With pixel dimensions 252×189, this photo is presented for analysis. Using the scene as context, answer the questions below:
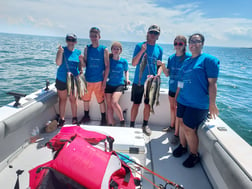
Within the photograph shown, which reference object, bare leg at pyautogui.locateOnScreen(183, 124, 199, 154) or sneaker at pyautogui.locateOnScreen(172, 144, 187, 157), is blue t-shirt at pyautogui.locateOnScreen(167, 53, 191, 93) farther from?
sneaker at pyautogui.locateOnScreen(172, 144, 187, 157)

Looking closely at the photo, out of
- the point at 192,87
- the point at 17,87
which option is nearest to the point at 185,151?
the point at 192,87

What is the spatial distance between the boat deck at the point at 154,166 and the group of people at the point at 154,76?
149mm

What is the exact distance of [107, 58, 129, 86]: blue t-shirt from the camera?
12.2ft

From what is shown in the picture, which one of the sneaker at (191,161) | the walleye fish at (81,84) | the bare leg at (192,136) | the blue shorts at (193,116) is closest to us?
the blue shorts at (193,116)

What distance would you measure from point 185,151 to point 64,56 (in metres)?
2.92

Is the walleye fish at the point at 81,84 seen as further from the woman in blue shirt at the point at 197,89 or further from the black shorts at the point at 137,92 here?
the woman in blue shirt at the point at 197,89

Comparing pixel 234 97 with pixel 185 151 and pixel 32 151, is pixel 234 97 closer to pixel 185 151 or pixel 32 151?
pixel 185 151

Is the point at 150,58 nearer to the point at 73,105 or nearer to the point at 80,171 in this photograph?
the point at 73,105

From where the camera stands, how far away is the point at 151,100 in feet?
10.8

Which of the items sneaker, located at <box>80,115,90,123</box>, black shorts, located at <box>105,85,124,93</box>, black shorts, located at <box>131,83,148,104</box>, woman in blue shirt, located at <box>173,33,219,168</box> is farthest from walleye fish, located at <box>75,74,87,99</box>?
woman in blue shirt, located at <box>173,33,219,168</box>

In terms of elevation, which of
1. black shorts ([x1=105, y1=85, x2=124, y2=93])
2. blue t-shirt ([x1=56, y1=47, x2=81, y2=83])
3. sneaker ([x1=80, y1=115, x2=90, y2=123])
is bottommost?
sneaker ([x1=80, y1=115, x2=90, y2=123])

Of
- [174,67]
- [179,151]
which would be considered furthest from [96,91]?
[179,151]

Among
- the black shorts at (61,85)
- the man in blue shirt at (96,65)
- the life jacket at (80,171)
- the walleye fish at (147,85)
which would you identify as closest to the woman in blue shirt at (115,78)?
the man in blue shirt at (96,65)

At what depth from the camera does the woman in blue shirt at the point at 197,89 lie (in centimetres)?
236
